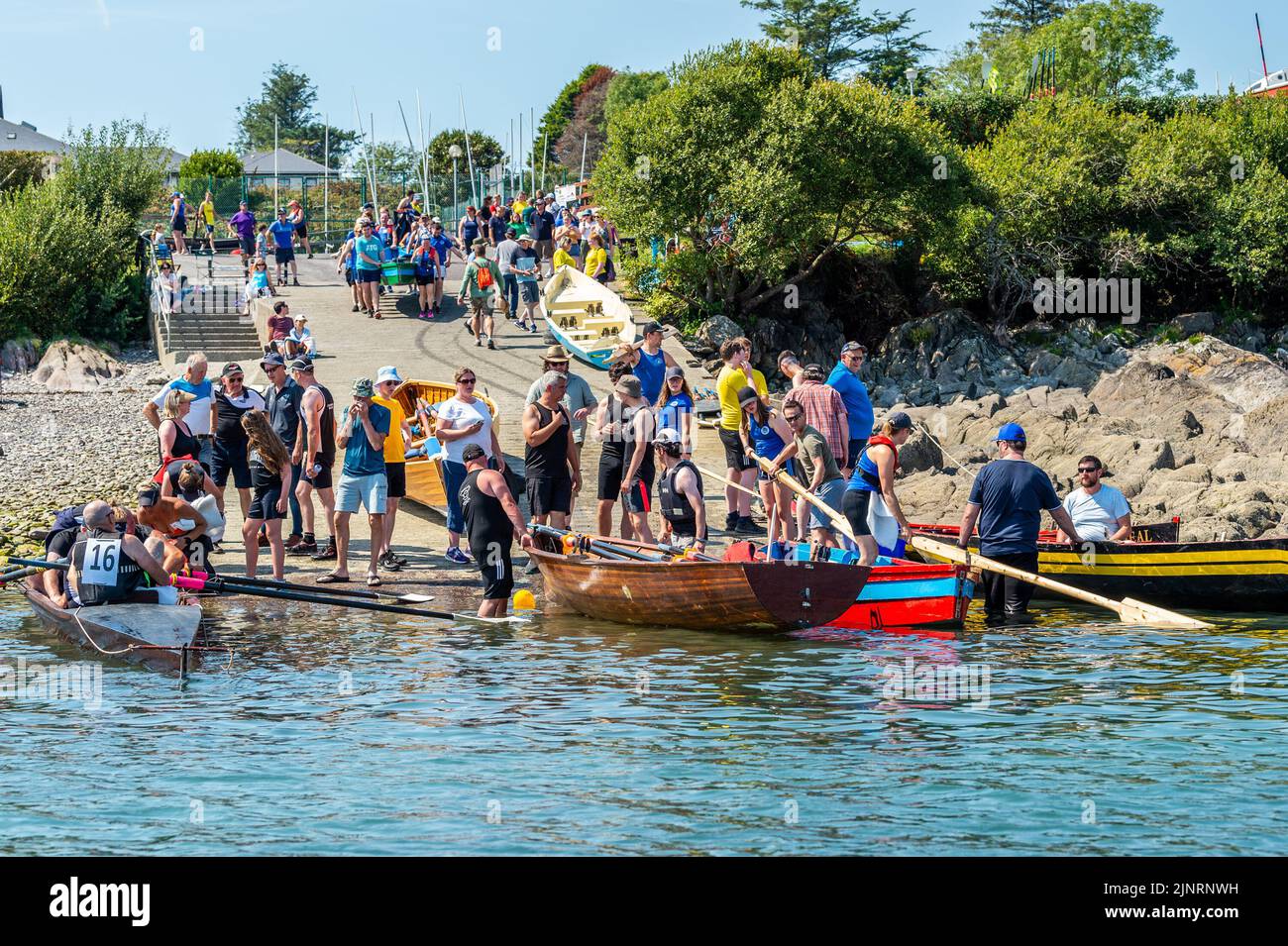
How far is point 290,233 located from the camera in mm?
31922

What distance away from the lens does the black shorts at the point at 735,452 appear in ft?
50.5

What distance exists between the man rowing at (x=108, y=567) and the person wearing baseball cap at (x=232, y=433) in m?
2.55

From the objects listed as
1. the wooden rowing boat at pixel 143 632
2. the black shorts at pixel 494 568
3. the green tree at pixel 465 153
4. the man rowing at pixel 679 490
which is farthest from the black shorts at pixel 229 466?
the green tree at pixel 465 153

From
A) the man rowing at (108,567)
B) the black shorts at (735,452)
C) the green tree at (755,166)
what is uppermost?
the green tree at (755,166)

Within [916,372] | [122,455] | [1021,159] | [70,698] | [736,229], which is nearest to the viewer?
[70,698]

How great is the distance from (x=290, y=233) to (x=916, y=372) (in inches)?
570

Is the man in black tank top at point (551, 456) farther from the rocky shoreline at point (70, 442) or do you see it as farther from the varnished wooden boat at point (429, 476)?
the rocky shoreline at point (70, 442)

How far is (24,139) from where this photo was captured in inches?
2339

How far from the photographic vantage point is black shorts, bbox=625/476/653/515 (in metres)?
14.3

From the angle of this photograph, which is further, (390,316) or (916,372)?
(916,372)

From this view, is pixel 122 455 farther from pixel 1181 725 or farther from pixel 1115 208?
pixel 1115 208

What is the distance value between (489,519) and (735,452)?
389 centimetres
